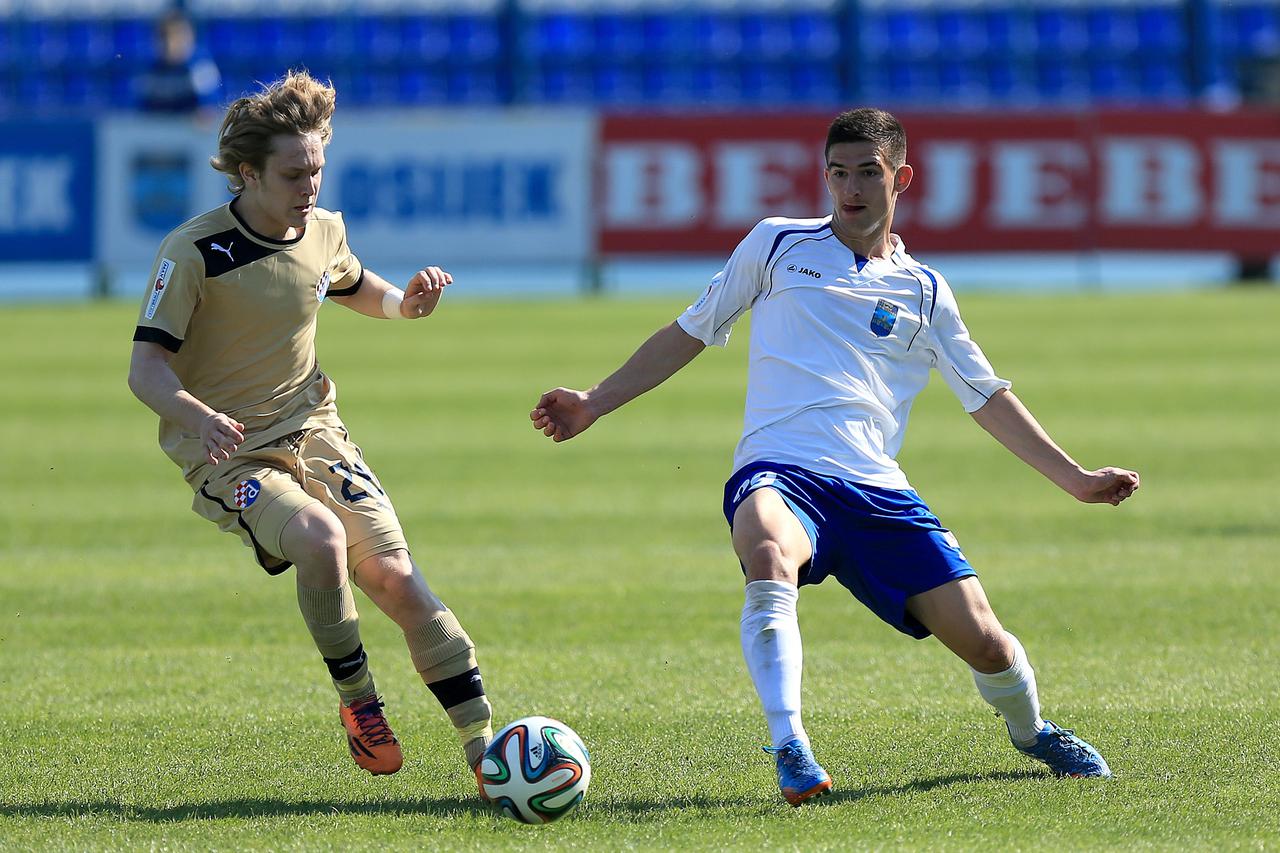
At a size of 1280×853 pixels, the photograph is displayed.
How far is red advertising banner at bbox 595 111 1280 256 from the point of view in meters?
23.0

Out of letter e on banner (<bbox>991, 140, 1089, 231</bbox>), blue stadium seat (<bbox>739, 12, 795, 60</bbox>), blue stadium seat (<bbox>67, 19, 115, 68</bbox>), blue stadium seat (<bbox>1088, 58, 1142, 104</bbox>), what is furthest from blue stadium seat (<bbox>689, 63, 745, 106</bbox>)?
blue stadium seat (<bbox>67, 19, 115, 68</bbox>)

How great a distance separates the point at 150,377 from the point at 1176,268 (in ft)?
85.6

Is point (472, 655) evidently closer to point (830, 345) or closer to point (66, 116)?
point (830, 345)

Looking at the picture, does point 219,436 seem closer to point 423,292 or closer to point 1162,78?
point 423,292

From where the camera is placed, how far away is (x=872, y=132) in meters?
5.20

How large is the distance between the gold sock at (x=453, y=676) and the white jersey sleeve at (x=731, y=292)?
1125 mm

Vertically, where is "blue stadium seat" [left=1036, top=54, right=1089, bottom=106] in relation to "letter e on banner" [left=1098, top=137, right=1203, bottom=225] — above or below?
above

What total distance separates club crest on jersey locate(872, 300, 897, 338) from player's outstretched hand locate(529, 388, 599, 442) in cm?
86

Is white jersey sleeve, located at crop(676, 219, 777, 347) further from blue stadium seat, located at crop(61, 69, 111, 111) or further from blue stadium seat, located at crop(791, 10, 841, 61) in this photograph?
blue stadium seat, located at crop(61, 69, 111, 111)

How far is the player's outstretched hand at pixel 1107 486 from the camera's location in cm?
522

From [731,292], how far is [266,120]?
142cm

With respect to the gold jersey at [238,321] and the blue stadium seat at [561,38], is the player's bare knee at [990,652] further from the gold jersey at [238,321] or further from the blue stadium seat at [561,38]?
the blue stadium seat at [561,38]

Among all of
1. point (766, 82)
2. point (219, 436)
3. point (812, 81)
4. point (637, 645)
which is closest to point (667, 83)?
point (766, 82)

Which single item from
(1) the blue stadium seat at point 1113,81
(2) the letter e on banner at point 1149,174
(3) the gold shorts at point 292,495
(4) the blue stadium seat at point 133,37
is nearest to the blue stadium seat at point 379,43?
(4) the blue stadium seat at point 133,37
